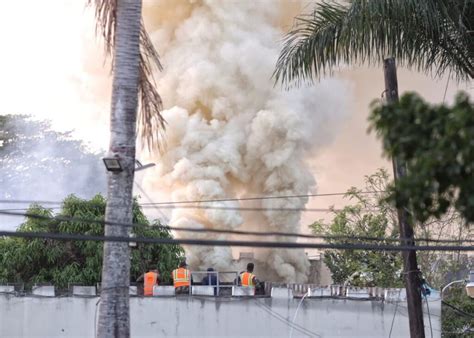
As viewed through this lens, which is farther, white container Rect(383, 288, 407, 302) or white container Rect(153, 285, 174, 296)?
white container Rect(153, 285, 174, 296)

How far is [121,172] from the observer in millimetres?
11820

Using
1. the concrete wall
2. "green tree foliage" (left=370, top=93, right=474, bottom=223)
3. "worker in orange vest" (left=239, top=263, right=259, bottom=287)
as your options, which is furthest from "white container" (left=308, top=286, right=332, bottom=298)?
"green tree foliage" (left=370, top=93, right=474, bottom=223)

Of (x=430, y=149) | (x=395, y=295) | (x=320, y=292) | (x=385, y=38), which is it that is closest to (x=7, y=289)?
(x=320, y=292)

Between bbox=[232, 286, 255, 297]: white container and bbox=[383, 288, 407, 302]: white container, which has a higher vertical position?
bbox=[232, 286, 255, 297]: white container

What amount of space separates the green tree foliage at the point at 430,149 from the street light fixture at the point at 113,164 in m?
5.67

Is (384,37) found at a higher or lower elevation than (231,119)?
lower

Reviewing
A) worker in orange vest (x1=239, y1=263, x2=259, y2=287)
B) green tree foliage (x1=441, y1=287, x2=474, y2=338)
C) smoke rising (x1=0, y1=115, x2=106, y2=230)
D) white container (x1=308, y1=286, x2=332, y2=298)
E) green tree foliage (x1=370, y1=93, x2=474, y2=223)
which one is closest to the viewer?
green tree foliage (x1=370, y1=93, x2=474, y2=223)

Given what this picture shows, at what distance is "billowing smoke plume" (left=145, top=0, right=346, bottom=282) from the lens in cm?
3762

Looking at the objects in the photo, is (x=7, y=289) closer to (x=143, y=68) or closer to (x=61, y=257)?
(x=61, y=257)

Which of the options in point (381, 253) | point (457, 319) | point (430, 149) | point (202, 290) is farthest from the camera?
point (381, 253)

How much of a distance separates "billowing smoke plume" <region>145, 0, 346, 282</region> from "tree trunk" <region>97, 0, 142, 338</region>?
2485 centimetres

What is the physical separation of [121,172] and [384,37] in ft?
13.6

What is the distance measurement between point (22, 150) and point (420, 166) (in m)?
44.4

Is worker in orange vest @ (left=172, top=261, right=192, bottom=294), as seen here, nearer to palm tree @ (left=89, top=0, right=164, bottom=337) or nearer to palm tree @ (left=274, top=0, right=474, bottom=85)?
palm tree @ (left=274, top=0, right=474, bottom=85)
